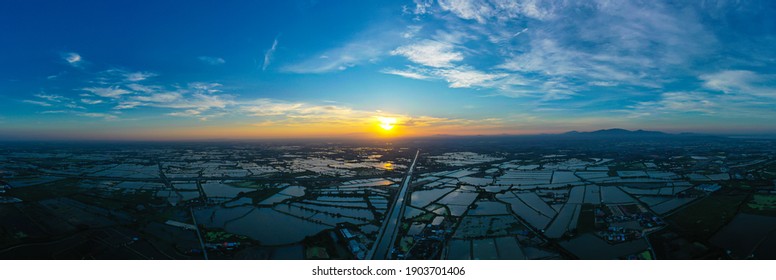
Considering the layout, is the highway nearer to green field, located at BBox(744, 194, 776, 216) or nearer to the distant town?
the distant town

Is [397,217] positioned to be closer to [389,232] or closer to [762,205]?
[389,232]

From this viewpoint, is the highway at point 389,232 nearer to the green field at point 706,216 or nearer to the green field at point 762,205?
the green field at point 706,216
